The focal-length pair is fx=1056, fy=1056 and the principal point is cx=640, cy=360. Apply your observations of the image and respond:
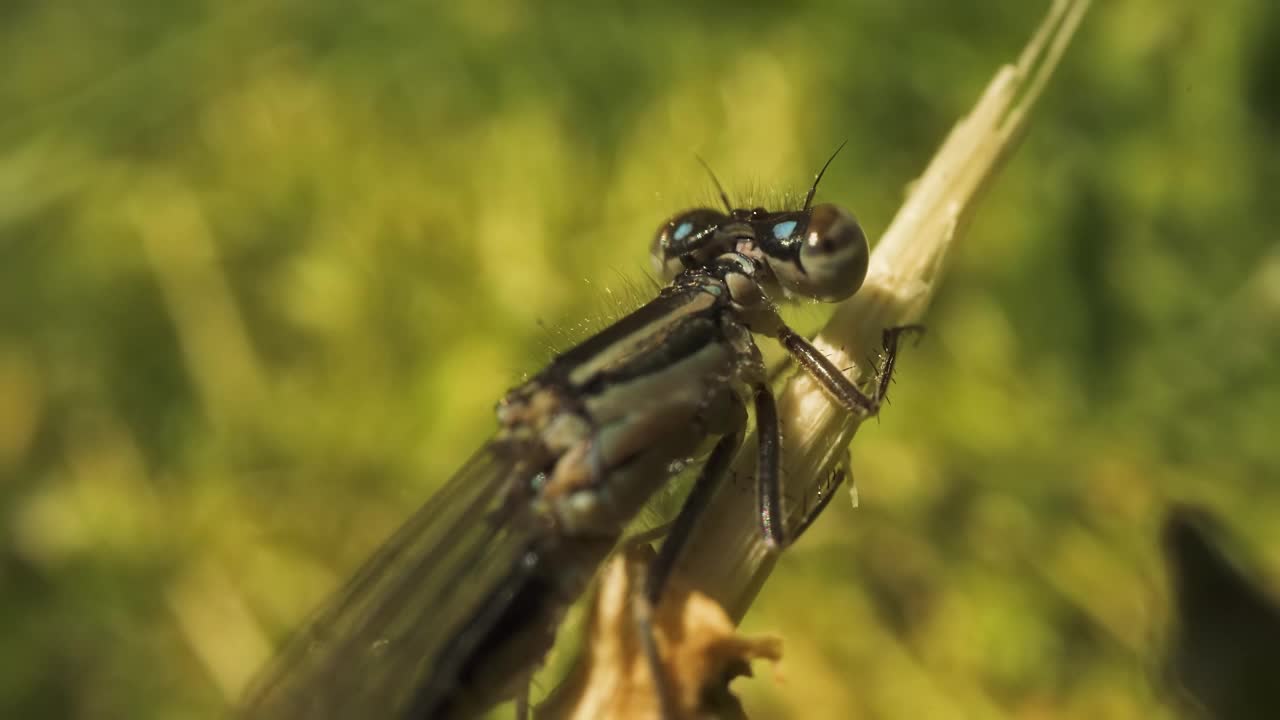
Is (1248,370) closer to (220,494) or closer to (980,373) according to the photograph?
(980,373)

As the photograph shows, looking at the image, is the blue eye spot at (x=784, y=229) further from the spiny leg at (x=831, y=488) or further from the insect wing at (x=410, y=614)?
the insect wing at (x=410, y=614)

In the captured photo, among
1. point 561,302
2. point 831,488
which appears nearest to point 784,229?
point 831,488

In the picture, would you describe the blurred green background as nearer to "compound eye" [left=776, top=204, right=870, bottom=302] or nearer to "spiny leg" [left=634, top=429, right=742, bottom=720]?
"compound eye" [left=776, top=204, right=870, bottom=302]

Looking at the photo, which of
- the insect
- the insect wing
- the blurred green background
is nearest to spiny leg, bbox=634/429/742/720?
the insect

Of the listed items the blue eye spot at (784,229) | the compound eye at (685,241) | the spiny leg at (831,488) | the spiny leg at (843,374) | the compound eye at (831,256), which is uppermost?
the compound eye at (685,241)

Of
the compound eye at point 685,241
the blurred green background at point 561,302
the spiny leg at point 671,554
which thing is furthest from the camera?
the blurred green background at point 561,302

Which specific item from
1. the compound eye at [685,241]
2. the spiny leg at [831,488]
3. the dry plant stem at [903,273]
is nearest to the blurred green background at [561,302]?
the compound eye at [685,241]
